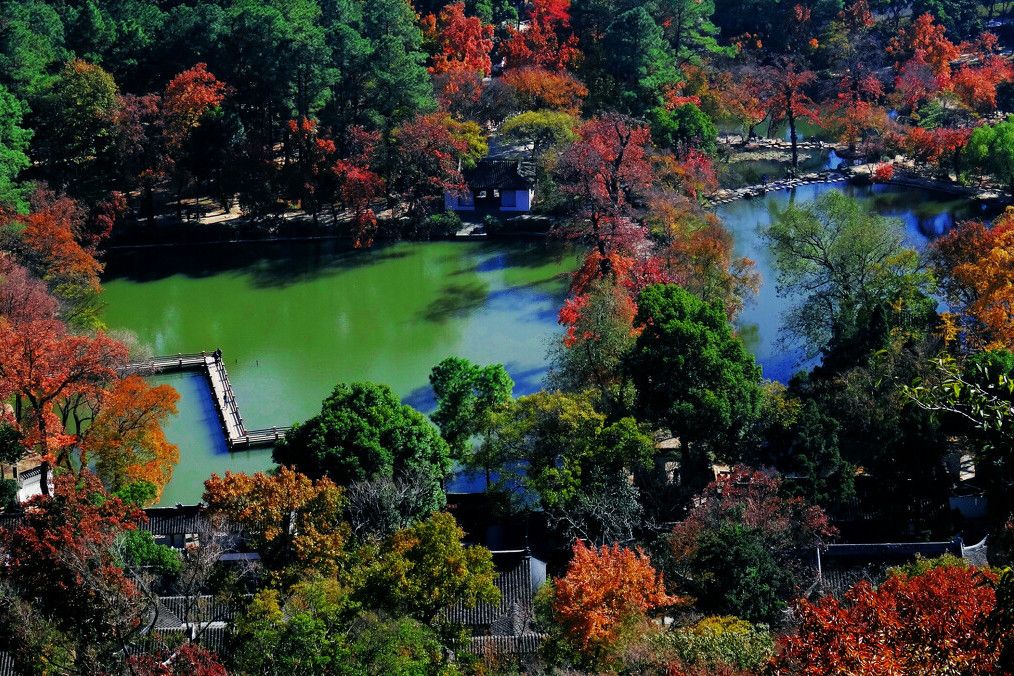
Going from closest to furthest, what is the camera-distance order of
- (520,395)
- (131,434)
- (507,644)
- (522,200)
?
1. (507,644)
2. (131,434)
3. (520,395)
4. (522,200)

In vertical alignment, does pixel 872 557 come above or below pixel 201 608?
below

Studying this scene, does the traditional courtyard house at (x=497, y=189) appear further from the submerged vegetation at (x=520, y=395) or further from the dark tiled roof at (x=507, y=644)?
the dark tiled roof at (x=507, y=644)

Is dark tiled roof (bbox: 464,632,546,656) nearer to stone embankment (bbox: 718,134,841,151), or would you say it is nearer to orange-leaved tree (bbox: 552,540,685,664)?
orange-leaved tree (bbox: 552,540,685,664)

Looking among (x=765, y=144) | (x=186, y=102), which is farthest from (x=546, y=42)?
(x=186, y=102)

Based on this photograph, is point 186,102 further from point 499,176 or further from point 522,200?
point 522,200

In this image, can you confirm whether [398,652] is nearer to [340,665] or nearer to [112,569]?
[340,665]

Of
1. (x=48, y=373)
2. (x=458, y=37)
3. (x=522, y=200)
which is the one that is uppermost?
(x=458, y=37)

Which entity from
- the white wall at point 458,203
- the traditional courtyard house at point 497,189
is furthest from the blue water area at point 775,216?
the white wall at point 458,203
